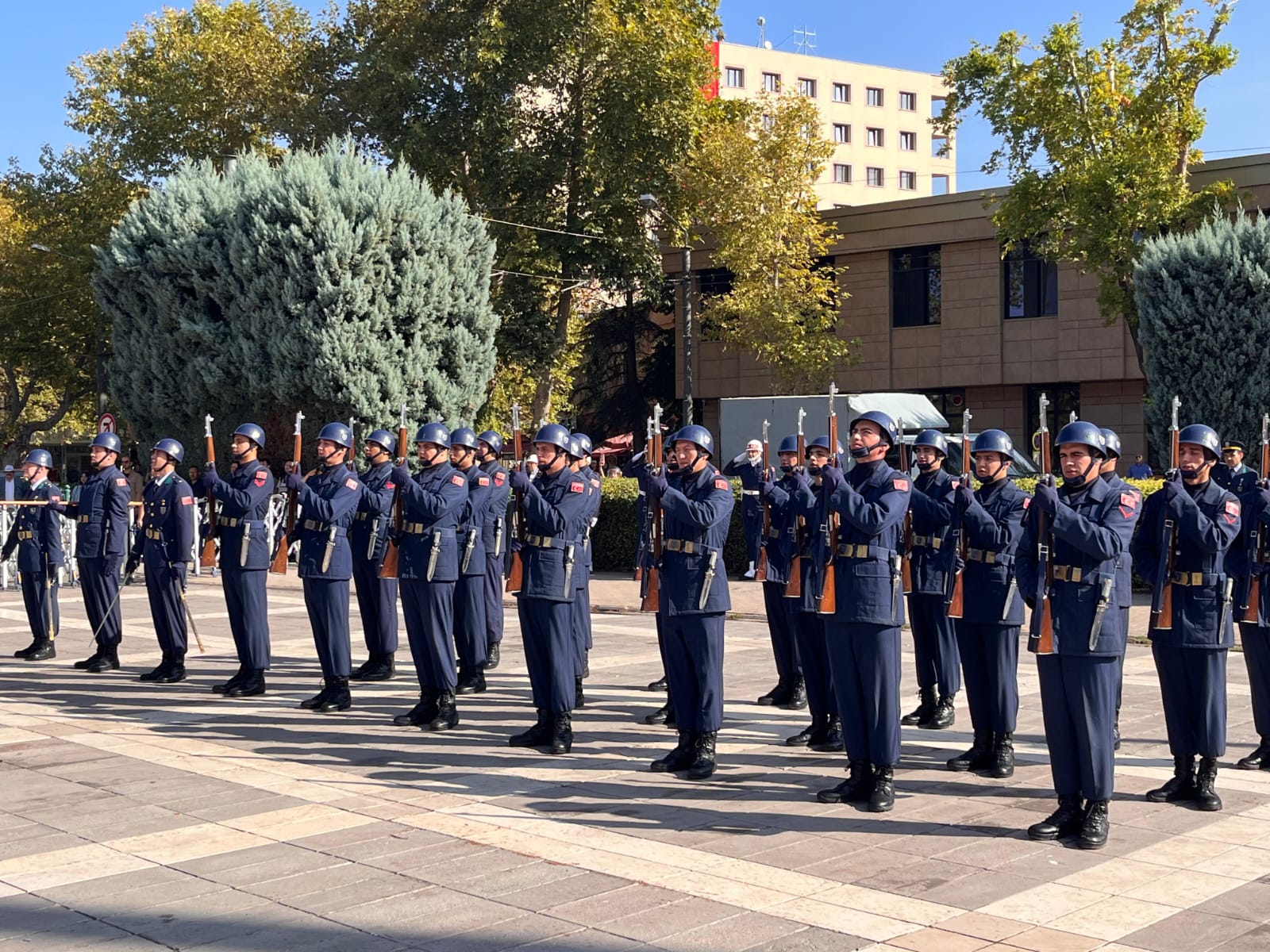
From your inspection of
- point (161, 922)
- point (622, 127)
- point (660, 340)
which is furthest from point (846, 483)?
point (660, 340)

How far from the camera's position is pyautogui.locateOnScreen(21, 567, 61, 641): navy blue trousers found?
1426 centimetres

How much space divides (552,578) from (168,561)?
15.8 ft

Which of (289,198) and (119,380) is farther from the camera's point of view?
(119,380)

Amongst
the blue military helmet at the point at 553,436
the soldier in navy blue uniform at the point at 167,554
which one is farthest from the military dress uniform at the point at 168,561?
the blue military helmet at the point at 553,436

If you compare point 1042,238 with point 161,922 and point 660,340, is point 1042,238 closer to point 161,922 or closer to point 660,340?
point 660,340

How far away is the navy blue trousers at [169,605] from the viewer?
12680mm

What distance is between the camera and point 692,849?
23.0ft

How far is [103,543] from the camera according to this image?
1341 cm

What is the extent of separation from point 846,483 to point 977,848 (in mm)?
2020

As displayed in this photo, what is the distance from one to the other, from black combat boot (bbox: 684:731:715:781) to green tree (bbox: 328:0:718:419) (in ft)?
88.6

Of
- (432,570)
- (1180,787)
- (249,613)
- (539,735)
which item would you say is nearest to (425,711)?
(432,570)

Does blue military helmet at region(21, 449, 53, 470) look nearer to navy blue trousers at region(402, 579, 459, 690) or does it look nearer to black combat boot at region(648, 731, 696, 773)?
navy blue trousers at region(402, 579, 459, 690)

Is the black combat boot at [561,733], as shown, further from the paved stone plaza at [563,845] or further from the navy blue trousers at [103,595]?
the navy blue trousers at [103,595]

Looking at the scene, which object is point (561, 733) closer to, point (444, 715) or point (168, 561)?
point (444, 715)
